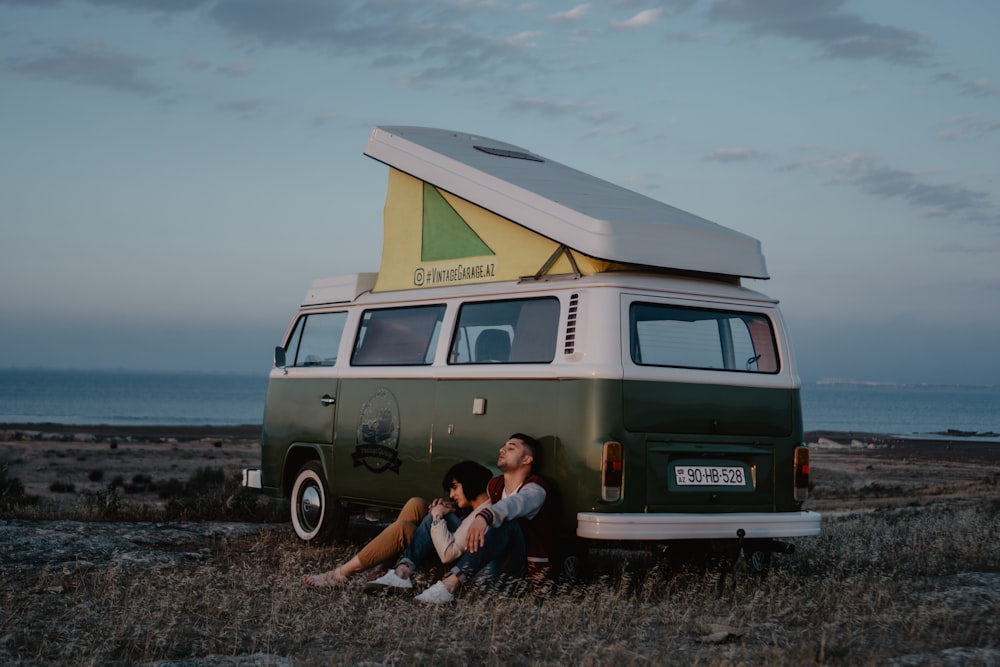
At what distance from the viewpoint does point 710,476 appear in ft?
26.2

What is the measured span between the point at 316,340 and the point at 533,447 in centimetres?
369

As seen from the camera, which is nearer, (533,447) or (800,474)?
(533,447)

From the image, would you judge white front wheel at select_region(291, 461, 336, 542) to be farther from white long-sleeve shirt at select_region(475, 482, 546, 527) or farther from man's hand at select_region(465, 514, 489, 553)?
man's hand at select_region(465, 514, 489, 553)

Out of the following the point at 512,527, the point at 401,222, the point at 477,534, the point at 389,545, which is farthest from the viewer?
the point at 401,222

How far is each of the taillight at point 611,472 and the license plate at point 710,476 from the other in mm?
502

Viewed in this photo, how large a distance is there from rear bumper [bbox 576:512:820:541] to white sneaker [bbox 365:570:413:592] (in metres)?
1.21

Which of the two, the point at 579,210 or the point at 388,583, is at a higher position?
the point at 579,210

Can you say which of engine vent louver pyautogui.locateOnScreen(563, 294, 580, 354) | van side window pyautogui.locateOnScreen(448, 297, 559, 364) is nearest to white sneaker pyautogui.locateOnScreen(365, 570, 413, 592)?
van side window pyautogui.locateOnScreen(448, 297, 559, 364)

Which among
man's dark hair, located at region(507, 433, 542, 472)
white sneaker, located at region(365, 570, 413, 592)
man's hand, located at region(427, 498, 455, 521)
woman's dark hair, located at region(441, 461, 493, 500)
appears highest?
man's dark hair, located at region(507, 433, 542, 472)

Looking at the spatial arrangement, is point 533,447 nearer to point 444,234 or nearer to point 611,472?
point 611,472

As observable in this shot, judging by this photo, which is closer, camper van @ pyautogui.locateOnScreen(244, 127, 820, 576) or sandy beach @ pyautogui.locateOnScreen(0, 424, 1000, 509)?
camper van @ pyautogui.locateOnScreen(244, 127, 820, 576)

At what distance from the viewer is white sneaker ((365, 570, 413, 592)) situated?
7.55 m

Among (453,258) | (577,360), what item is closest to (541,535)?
(577,360)

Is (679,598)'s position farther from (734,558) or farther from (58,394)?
(58,394)
